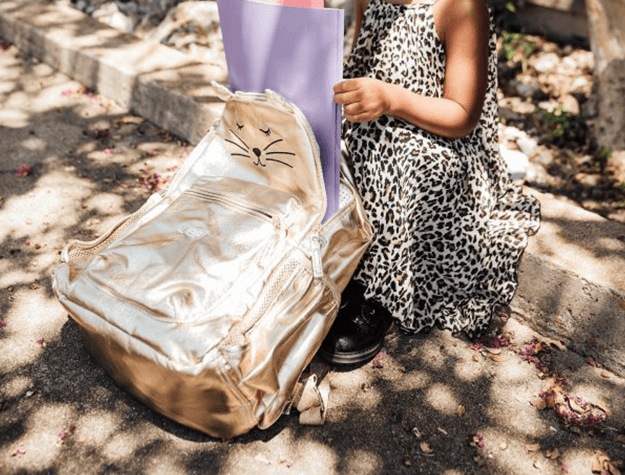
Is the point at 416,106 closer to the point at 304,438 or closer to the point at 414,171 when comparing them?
the point at 414,171

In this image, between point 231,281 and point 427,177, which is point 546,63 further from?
point 231,281

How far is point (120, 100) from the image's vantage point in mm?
4172

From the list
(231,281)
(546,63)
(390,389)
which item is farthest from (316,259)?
(546,63)

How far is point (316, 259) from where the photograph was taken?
2029 mm

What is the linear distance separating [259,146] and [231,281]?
1.64 ft

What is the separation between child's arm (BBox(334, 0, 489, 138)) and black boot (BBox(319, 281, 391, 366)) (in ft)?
2.51

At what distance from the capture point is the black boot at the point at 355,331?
244cm

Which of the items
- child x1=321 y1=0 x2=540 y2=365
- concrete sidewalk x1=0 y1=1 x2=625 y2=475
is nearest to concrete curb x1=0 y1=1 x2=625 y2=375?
concrete sidewalk x1=0 y1=1 x2=625 y2=475

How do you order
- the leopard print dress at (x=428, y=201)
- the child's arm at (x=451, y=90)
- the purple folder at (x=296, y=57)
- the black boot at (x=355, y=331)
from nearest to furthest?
the purple folder at (x=296, y=57) → the child's arm at (x=451, y=90) → the leopard print dress at (x=428, y=201) → the black boot at (x=355, y=331)

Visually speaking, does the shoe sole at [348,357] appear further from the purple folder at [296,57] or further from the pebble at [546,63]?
the pebble at [546,63]

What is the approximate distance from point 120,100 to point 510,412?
3.21 m

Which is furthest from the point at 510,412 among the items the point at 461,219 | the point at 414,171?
the point at 414,171

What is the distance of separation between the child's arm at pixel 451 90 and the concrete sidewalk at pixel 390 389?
2.86ft

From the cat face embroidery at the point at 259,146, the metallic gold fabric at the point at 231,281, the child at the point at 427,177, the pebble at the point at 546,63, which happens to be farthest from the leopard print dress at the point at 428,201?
the pebble at the point at 546,63
